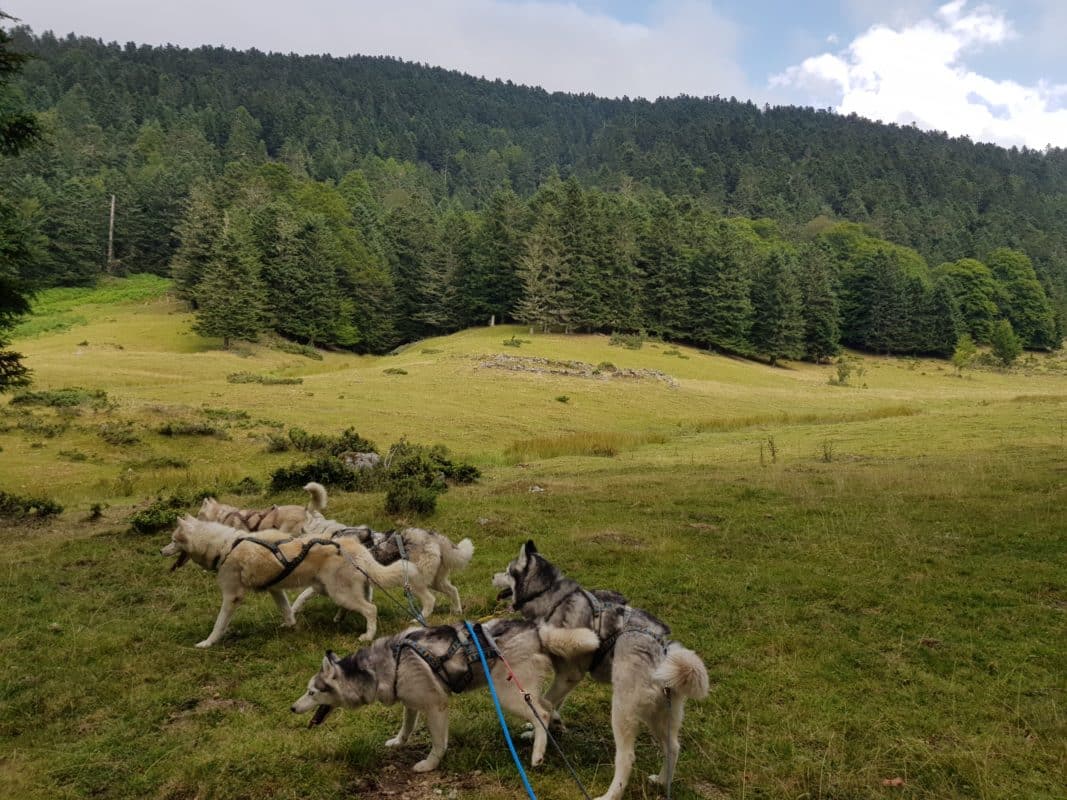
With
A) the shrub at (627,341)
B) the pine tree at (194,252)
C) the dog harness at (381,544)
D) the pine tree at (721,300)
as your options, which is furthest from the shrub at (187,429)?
the pine tree at (721,300)

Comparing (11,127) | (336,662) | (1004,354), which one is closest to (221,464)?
(11,127)

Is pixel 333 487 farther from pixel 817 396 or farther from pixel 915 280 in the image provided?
pixel 915 280

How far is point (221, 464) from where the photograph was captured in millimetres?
21766

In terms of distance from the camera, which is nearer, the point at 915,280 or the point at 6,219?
the point at 6,219

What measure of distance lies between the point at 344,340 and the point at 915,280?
80.1m

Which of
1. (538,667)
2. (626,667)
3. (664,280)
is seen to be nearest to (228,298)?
(664,280)

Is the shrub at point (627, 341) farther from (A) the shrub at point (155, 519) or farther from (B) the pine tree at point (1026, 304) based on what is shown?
(B) the pine tree at point (1026, 304)

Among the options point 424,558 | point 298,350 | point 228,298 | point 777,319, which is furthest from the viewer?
point 777,319

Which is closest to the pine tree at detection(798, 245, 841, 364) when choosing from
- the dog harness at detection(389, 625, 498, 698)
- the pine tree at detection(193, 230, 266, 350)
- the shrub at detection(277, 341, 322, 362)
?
the shrub at detection(277, 341, 322, 362)

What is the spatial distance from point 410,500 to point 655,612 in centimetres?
693

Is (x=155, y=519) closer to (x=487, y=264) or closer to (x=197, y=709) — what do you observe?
(x=197, y=709)

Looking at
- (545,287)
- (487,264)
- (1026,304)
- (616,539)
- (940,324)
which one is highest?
(1026,304)

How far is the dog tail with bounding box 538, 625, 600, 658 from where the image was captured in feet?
18.1

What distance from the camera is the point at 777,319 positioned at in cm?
8056
